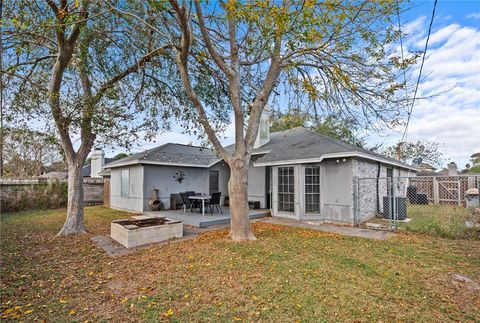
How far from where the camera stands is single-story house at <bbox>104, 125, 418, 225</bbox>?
31.1 feet

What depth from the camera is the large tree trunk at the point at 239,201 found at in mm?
6746

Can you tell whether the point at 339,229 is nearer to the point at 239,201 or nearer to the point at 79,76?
the point at 239,201

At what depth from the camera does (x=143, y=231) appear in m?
6.70

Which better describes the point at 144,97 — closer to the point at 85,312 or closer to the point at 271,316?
the point at 85,312

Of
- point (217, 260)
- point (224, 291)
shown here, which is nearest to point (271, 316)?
point (224, 291)

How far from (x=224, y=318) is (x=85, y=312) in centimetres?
187

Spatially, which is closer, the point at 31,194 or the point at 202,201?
the point at 202,201

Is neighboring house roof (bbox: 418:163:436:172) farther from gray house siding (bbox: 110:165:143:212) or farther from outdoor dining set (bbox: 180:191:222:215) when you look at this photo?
gray house siding (bbox: 110:165:143:212)

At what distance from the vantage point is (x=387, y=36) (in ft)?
21.2

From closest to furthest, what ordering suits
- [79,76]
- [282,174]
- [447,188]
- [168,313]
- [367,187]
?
[168,313], [79,76], [367,187], [282,174], [447,188]

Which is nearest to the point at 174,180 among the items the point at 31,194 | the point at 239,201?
the point at 239,201

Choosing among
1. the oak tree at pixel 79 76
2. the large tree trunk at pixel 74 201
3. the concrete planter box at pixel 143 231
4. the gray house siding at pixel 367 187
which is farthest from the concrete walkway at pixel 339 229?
the large tree trunk at pixel 74 201

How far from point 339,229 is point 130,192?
10585mm

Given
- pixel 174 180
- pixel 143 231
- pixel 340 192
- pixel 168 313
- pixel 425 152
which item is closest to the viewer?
pixel 168 313
